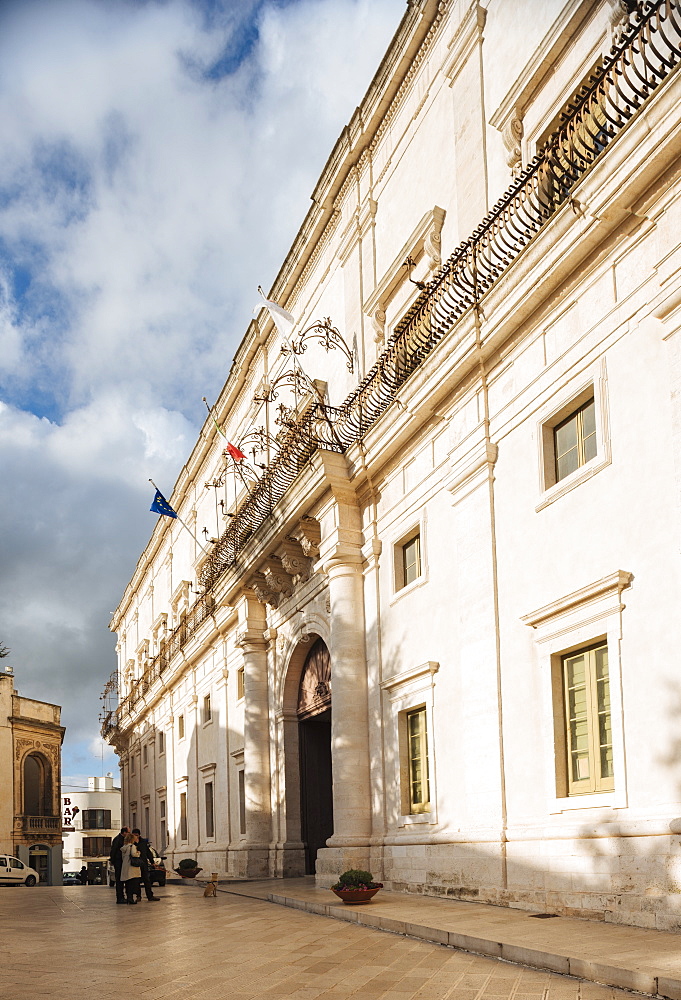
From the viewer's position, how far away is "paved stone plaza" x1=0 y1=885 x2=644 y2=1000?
7.88 meters

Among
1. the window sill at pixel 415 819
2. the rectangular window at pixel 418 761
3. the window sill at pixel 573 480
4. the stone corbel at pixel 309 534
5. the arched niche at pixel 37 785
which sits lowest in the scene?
the arched niche at pixel 37 785

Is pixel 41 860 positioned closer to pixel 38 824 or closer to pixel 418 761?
pixel 38 824

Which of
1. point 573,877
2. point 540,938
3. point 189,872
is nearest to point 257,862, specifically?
point 189,872

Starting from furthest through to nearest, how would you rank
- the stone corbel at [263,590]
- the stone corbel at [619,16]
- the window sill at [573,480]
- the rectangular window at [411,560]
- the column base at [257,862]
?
the column base at [257,862]
the stone corbel at [263,590]
the rectangular window at [411,560]
the stone corbel at [619,16]
the window sill at [573,480]

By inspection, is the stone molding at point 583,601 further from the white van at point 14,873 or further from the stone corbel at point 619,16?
the white van at point 14,873

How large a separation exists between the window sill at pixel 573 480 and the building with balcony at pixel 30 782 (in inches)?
1707

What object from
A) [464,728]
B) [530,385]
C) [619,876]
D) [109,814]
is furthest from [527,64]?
[109,814]

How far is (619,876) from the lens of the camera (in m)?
10.6

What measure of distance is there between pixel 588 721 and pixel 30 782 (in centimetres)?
4670

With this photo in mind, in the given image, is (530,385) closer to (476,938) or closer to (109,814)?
(476,938)

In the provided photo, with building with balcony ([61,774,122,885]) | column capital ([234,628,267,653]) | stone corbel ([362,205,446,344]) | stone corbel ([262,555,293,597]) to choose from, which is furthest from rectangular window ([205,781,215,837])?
building with balcony ([61,774,122,885])

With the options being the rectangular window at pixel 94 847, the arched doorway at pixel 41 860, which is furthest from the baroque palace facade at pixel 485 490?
the rectangular window at pixel 94 847

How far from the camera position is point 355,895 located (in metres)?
14.0

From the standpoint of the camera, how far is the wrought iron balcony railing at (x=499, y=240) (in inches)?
440
